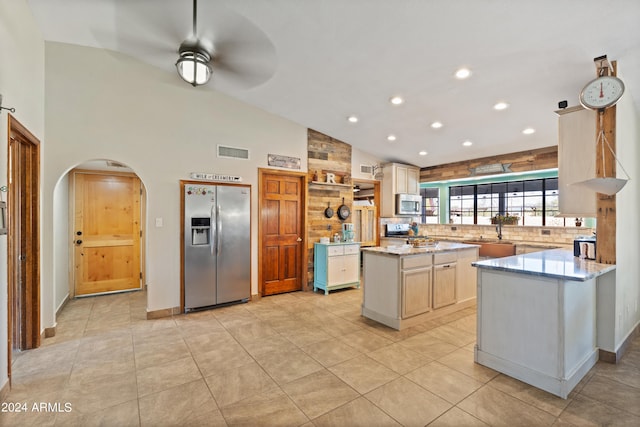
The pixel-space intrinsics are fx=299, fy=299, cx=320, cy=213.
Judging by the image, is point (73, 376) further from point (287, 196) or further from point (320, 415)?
point (287, 196)

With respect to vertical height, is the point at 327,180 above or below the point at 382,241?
above

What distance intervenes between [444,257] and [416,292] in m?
0.67

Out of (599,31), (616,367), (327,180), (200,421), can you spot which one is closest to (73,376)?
(200,421)

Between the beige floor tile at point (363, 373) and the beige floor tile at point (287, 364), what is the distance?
0.21 metres

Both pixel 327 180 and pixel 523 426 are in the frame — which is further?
pixel 327 180

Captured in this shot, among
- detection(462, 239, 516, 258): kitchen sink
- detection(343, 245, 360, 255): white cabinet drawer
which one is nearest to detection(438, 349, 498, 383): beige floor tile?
detection(343, 245, 360, 255): white cabinet drawer

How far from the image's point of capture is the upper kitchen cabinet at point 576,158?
2.71 metres

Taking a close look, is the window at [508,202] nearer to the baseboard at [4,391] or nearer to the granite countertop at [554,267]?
the granite countertop at [554,267]

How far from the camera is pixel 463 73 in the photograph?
3193 millimetres

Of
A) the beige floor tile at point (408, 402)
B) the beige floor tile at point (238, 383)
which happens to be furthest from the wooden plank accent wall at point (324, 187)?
the beige floor tile at point (408, 402)

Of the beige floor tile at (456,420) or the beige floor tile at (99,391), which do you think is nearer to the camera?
the beige floor tile at (456,420)

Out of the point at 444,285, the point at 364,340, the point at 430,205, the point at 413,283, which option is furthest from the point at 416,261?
the point at 430,205

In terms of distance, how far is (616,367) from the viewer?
2.60m

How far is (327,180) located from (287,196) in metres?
0.85
